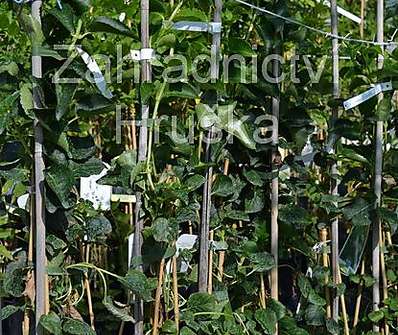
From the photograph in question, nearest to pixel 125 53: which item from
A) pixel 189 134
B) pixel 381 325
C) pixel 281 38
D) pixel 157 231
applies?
pixel 189 134

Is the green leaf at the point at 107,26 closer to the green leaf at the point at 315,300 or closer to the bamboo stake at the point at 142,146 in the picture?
the bamboo stake at the point at 142,146

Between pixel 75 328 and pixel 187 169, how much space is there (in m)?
0.48

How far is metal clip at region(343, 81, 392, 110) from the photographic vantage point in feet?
6.81

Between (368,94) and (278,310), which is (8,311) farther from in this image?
(368,94)

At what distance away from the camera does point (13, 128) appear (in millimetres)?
1728

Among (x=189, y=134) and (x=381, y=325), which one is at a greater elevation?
(x=189, y=134)

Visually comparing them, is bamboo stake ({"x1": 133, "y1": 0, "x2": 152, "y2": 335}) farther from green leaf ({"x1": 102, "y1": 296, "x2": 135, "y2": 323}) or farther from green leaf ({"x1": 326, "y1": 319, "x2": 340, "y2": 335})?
green leaf ({"x1": 326, "y1": 319, "x2": 340, "y2": 335})

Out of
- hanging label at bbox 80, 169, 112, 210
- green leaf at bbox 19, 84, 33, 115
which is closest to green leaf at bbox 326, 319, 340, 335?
hanging label at bbox 80, 169, 112, 210

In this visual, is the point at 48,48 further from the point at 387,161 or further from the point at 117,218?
the point at 387,161

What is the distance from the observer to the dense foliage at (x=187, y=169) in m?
1.64

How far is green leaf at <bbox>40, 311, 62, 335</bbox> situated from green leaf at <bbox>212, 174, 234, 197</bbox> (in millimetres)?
Result: 530

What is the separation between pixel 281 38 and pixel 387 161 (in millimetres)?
510

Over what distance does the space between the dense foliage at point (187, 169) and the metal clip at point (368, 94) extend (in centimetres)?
3

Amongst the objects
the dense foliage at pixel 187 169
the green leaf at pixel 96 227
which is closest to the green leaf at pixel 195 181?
the dense foliage at pixel 187 169
